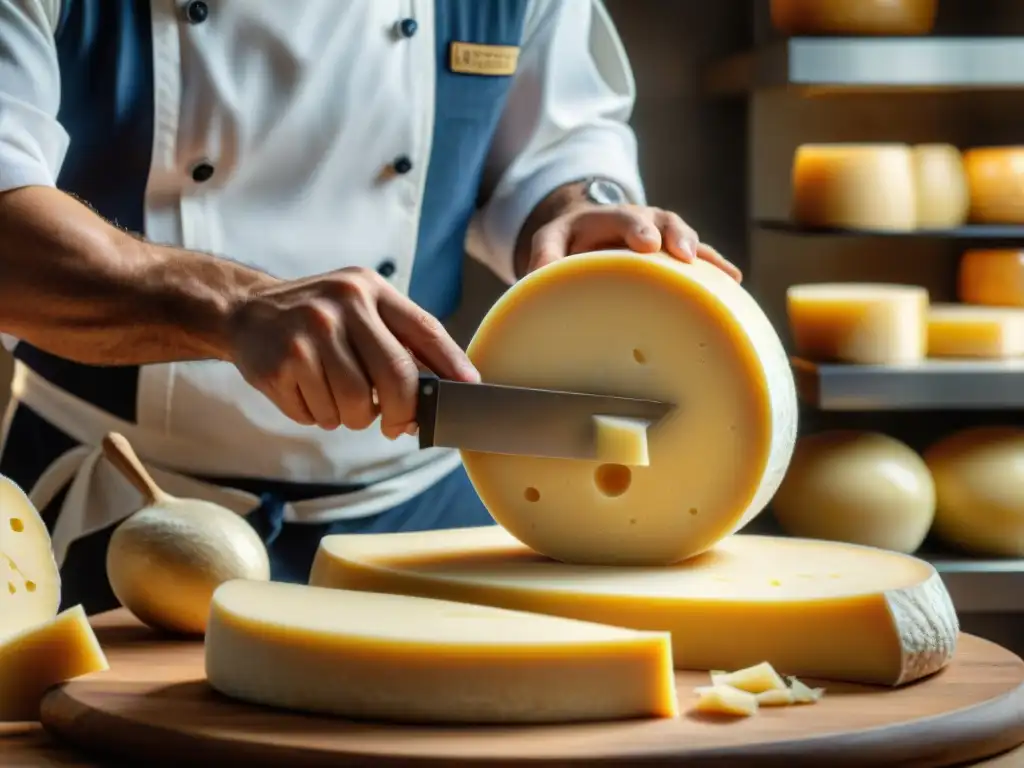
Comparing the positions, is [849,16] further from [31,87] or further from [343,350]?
[343,350]

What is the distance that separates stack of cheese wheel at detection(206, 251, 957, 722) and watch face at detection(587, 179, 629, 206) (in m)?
0.40

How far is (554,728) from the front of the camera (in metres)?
0.99

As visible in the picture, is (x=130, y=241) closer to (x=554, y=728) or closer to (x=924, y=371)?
(x=554, y=728)

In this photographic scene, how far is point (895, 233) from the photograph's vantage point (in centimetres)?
224

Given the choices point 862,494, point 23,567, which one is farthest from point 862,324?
point 23,567

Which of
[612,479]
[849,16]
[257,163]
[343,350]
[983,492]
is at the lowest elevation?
[983,492]

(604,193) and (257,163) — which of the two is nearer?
(257,163)

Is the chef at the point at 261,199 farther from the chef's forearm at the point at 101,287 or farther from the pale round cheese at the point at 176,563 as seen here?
the pale round cheese at the point at 176,563

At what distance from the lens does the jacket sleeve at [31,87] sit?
136 centimetres

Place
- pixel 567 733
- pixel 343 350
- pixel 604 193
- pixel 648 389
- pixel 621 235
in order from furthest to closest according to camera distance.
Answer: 1. pixel 604 193
2. pixel 621 235
3. pixel 648 389
4. pixel 343 350
5. pixel 567 733

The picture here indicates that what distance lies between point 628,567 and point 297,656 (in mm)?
300

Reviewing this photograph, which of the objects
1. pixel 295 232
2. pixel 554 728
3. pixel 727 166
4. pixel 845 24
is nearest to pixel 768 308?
A: pixel 727 166

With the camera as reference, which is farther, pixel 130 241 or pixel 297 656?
pixel 130 241

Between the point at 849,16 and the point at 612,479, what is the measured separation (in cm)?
118
